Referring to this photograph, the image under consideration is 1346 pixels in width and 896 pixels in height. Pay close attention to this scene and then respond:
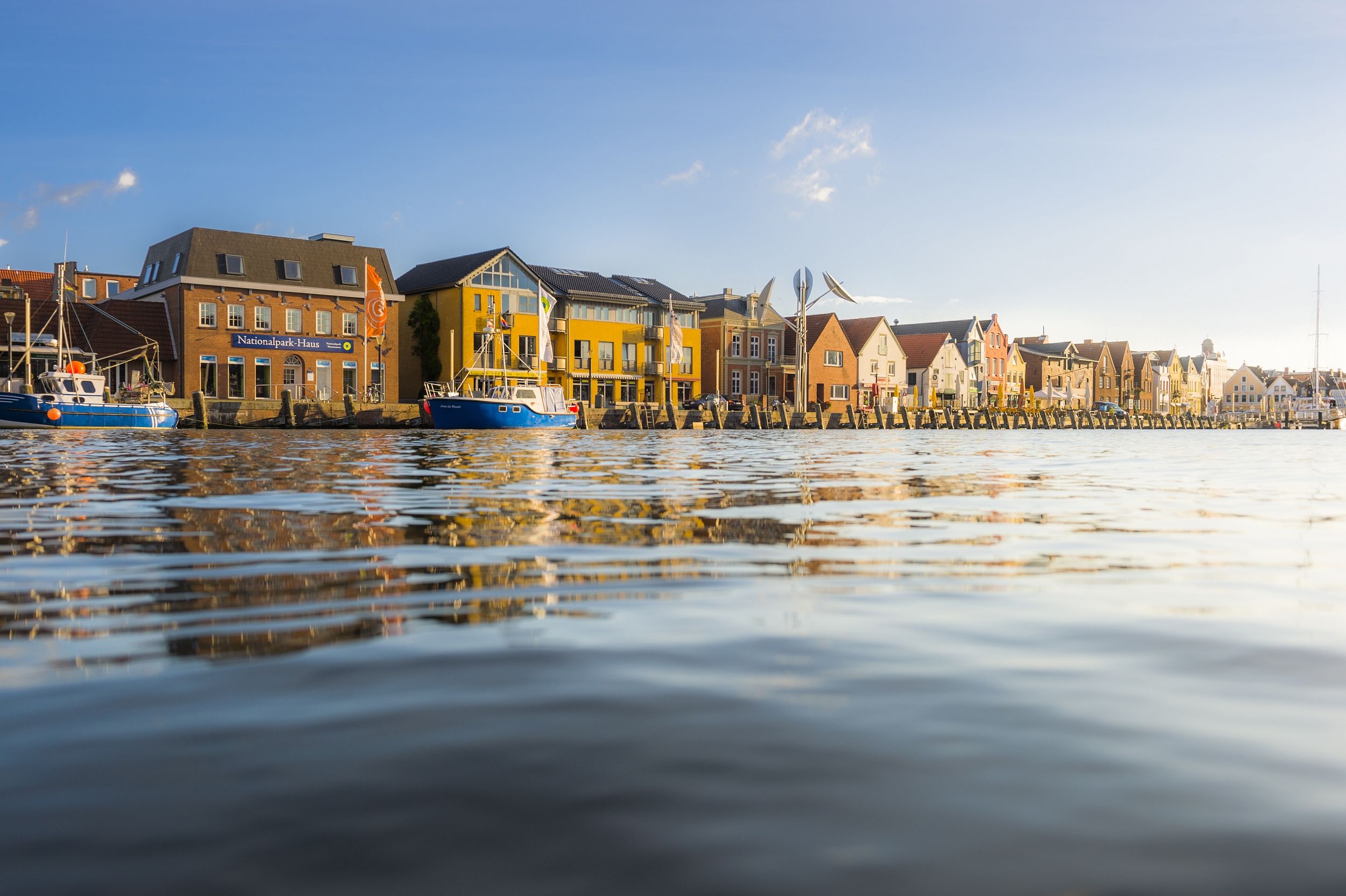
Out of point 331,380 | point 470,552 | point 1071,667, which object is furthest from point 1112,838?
point 331,380

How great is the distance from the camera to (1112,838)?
86.7 inches

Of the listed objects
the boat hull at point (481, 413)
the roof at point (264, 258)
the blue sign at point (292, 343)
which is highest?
the roof at point (264, 258)

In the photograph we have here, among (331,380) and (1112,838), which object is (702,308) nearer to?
(331,380)

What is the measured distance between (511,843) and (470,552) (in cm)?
482

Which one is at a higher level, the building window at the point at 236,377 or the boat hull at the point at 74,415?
the building window at the point at 236,377

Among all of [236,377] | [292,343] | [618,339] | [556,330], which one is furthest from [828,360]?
[236,377]

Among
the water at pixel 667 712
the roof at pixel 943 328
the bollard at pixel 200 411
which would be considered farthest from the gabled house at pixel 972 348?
the water at pixel 667 712

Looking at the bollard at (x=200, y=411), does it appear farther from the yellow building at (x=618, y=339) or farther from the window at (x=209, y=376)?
the yellow building at (x=618, y=339)

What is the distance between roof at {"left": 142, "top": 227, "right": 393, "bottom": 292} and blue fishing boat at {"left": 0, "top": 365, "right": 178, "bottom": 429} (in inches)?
630

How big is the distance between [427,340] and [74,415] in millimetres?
28961

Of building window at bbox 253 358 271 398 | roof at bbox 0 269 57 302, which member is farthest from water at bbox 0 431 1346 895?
roof at bbox 0 269 57 302

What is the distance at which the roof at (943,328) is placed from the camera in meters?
116

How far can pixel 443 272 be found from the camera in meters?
72.9

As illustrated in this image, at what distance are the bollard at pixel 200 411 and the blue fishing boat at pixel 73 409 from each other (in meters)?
3.79
